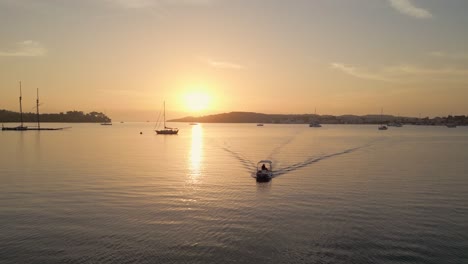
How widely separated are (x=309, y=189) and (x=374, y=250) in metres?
23.7

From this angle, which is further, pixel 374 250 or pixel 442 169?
pixel 442 169

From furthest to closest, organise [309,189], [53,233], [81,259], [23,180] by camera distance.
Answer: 1. [23,180]
2. [309,189]
3. [53,233]
4. [81,259]

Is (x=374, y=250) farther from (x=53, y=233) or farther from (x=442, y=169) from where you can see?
(x=442, y=169)

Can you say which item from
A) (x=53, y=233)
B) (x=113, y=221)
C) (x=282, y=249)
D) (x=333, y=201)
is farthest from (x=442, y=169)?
(x=53, y=233)

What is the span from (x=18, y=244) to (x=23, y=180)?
106ft

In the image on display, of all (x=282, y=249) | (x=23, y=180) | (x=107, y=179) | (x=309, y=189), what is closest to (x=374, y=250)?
(x=282, y=249)

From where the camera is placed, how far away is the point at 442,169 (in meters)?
69.9

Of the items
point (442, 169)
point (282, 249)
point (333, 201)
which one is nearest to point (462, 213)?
point (333, 201)

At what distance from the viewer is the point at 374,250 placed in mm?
26156

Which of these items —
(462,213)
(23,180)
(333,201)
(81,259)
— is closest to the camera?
(81,259)

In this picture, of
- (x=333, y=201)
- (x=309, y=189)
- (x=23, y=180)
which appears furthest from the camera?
(x=23, y=180)

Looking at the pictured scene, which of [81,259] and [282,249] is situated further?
[282,249]

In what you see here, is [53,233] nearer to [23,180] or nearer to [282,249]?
[282,249]

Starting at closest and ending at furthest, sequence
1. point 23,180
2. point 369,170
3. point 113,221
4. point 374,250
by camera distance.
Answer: point 374,250 → point 113,221 → point 23,180 → point 369,170
